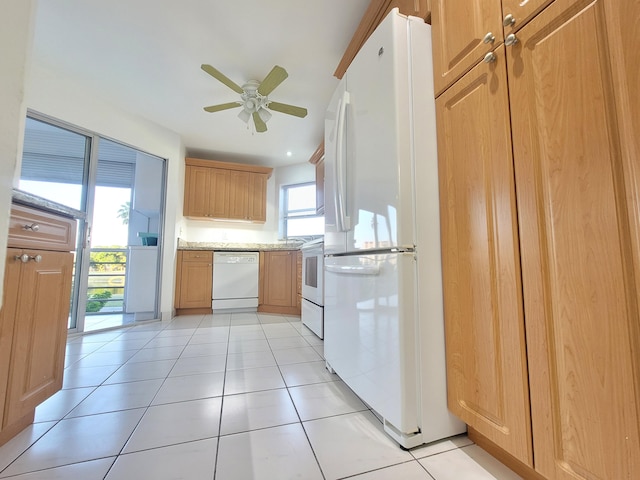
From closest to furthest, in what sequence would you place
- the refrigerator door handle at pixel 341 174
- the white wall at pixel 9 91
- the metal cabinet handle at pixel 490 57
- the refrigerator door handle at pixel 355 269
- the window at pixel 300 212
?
the white wall at pixel 9 91
the metal cabinet handle at pixel 490 57
the refrigerator door handle at pixel 355 269
the refrigerator door handle at pixel 341 174
the window at pixel 300 212

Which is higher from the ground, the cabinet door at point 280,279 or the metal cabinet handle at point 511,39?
the metal cabinet handle at point 511,39

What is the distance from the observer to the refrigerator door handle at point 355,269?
1.11 m

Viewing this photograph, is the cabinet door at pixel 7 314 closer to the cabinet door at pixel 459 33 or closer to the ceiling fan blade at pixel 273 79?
the cabinet door at pixel 459 33

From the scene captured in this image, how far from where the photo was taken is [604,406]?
573 millimetres

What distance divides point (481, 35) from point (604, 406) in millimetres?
1091

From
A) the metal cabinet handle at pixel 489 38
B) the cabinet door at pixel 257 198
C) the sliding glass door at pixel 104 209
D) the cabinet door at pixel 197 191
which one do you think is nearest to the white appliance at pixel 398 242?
the metal cabinet handle at pixel 489 38

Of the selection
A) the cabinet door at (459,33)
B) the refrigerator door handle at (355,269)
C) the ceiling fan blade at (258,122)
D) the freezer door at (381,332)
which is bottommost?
the freezer door at (381,332)

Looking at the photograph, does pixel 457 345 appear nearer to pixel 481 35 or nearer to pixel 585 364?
pixel 585 364

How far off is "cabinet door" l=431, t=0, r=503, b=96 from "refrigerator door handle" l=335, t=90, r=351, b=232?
0.46m

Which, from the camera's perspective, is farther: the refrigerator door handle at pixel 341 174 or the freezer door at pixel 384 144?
the refrigerator door handle at pixel 341 174

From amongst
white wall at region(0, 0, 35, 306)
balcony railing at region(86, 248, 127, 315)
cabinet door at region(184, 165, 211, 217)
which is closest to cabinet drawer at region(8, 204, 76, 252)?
white wall at region(0, 0, 35, 306)

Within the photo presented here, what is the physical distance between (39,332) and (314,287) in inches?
70.7

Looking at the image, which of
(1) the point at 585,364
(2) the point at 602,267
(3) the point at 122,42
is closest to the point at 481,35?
(2) the point at 602,267

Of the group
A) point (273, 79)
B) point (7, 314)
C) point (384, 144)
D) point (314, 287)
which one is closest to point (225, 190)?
point (273, 79)
